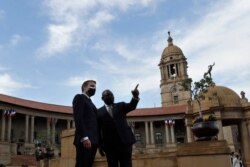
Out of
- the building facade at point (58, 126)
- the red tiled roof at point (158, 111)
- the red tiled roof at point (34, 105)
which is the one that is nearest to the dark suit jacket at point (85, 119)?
the building facade at point (58, 126)

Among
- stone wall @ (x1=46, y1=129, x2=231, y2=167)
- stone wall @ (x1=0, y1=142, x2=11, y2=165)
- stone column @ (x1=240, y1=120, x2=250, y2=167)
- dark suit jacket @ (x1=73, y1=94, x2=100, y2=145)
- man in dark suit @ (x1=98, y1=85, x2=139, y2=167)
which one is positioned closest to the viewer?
dark suit jacket @ (x1=73, y1=94, x2=100, y2=145)

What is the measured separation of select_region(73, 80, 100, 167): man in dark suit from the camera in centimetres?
491

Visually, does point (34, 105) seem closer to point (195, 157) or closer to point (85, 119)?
point (195, 157)

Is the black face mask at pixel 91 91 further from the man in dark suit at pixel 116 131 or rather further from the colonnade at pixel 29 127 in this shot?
the colonnade at pixel 29 127

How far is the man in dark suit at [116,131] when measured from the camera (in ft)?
18.1

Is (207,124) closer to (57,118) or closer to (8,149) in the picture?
(8,149)

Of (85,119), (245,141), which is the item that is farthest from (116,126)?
(245,141)

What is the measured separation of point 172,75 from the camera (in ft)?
283

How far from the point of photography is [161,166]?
30.2 ft

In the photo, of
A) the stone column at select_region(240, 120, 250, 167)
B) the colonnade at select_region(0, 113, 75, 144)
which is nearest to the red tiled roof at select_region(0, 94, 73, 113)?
the colonnade at select_region(0, 113, 75, 144)

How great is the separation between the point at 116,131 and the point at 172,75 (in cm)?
8192

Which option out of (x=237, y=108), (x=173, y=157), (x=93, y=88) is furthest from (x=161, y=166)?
(x=237, y=108)

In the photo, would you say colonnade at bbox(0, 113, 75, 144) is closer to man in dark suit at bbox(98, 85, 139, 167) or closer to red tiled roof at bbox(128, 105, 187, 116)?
red tiled roof at bbox(128, 105, 187, 116)

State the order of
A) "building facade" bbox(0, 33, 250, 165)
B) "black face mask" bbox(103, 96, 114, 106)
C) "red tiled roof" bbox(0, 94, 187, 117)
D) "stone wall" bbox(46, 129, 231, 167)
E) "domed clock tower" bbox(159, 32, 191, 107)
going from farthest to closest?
"domed clock tower" bbox(159, 32, 191, 107) → "red tiled roof" bbox(0, 94, 187, 117) → "building facade" bbox(0, 33, 250, 165) → "stone wall" bbox(46, 129, 231, 167) → "black face mask" bbox(103, 96, 114, 106)
